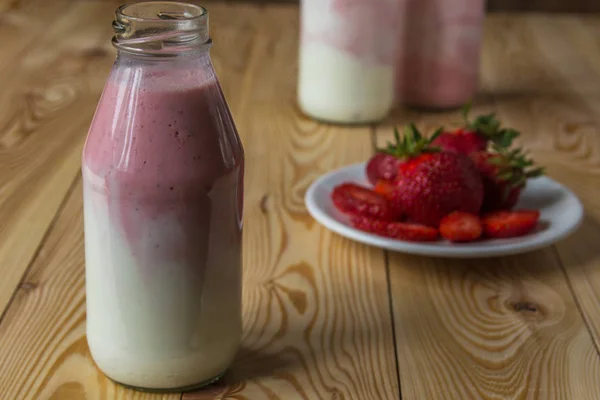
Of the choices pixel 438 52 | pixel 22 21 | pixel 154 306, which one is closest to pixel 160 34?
pixel 154 306

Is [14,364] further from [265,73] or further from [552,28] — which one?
[552,28]

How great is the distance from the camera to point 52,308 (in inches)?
36.9

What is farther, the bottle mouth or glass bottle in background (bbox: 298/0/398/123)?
glass bottle in background (bbox: 298/0/398/123)

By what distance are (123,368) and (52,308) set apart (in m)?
0.17

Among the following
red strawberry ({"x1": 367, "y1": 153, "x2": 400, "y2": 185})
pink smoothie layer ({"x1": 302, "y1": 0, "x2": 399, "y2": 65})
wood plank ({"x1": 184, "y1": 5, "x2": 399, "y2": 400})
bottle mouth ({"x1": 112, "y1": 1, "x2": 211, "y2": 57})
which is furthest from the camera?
pink smoothie layer ({"x1": 302, "y1": 0, "x2": 399, "y2": 65})

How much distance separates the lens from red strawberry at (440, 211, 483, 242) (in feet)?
3.37

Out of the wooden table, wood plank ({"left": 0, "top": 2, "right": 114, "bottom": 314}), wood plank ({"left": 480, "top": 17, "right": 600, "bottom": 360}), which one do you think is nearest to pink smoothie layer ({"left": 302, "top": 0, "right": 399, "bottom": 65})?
the wooden table

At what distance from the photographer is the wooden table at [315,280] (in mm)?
839

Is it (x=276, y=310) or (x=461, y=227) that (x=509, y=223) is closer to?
(x=461, y=227)

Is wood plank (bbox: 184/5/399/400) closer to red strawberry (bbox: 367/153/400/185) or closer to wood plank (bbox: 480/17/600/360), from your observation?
red strawberry (bbox: 367/153/400/185)

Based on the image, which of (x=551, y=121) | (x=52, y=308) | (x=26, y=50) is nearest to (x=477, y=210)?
(x=52, y=308)

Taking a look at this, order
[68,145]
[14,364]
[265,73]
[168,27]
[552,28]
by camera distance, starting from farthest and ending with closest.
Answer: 1. [552,28]
2. [265,73]
3. [68,145]
4. [14,364]
5. [168,27]

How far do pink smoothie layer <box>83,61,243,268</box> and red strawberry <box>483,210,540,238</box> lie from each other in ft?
1.25

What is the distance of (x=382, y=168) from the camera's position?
1.12 metres
